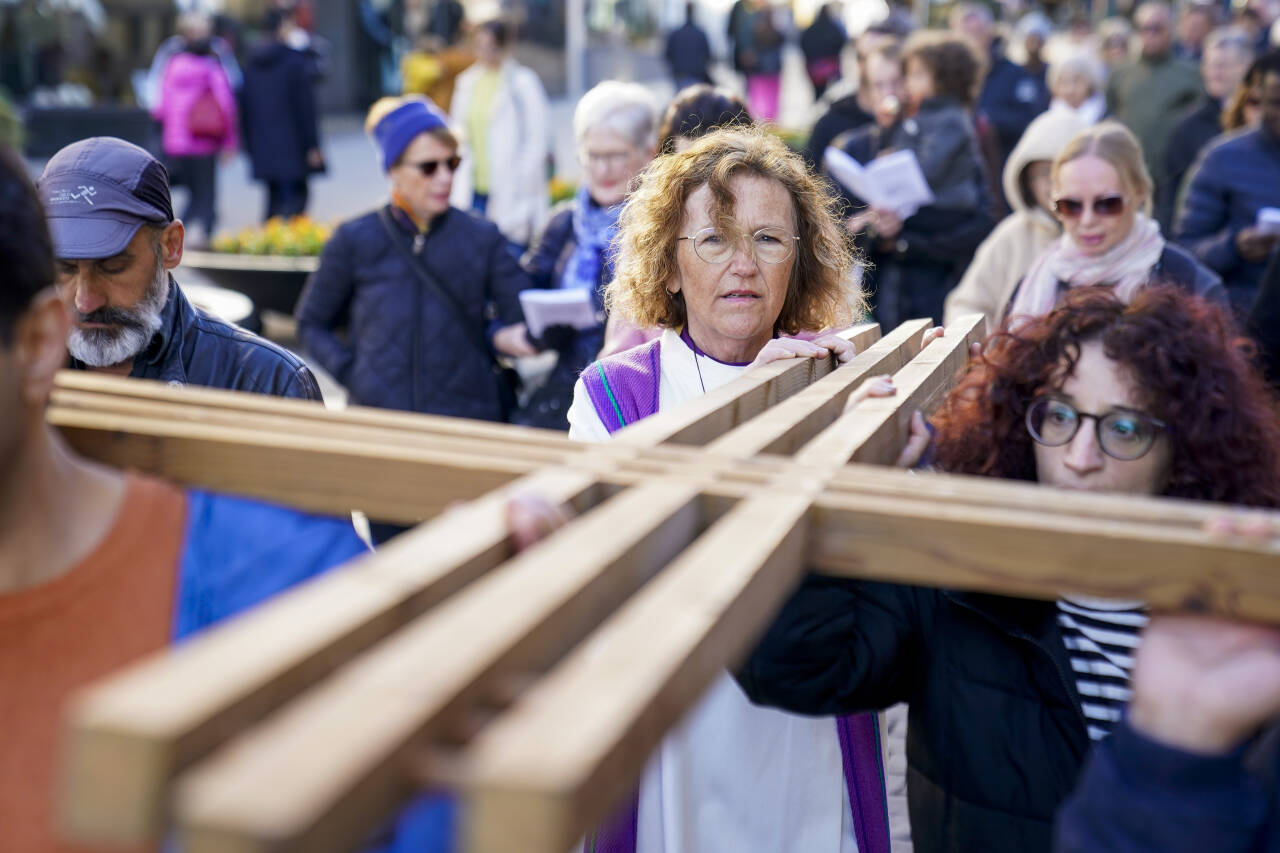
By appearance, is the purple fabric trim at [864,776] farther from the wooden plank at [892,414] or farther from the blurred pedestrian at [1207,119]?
the blurred pedestrian at [1207,119]

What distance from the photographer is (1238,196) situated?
5.95m

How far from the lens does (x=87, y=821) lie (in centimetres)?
94

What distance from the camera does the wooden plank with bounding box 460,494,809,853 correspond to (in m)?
0.89

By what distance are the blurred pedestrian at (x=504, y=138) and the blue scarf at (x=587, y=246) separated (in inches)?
154

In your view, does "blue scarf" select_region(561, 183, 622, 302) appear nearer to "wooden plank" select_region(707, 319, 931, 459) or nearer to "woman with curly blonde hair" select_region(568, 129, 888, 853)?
"woman with curly blonde hair" select_region(568, 129, 888, 853)

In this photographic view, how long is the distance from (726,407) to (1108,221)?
3.07 m

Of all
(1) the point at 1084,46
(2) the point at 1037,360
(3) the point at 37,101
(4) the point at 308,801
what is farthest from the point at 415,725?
(3) the point at 37,101

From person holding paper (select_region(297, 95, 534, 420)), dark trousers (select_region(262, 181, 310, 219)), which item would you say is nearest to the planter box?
dark trousers (select_region(262, 181, 310, 219))

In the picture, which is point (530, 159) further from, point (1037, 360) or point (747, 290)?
point (1037, 360)

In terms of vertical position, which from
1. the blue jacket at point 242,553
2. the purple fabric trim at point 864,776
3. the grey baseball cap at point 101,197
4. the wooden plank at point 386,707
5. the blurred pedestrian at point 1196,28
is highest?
the blurred pedestrian at point 1196,28

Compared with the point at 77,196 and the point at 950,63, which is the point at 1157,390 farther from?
the point at 950,63

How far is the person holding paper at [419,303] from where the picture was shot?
17.2 feet

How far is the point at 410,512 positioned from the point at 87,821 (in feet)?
2.21

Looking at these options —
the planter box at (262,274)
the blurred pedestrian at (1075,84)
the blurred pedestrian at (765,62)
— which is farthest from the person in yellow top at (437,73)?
the blurred pedestrian at (765,62)
